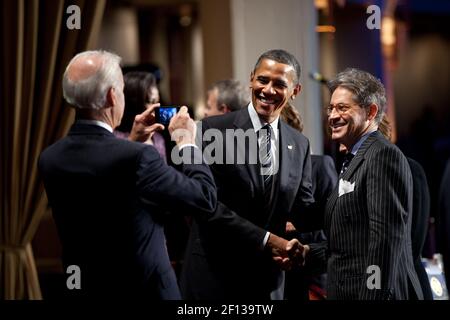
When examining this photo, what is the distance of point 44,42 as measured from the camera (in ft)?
10.3

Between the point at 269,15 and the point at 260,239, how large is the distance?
1.77 m

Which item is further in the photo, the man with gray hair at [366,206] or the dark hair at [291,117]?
the dark hair at [291,117]

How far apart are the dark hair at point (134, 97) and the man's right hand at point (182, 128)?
0.65 metres

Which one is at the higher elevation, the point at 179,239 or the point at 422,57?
the point at 422,57

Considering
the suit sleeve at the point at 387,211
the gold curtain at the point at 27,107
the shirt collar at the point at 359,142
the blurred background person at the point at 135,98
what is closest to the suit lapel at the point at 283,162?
the shirt collar at the point at 359,142

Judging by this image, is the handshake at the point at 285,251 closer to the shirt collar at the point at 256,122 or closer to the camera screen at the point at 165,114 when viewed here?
the shirt collar at the point at 256,122

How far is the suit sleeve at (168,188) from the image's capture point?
2062mm

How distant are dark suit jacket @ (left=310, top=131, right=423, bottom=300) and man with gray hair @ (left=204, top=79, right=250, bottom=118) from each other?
3.75 feet

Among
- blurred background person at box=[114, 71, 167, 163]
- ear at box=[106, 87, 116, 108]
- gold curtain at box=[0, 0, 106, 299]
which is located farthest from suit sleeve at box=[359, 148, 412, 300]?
gold curtain at box=[0, 0, 106, 299]

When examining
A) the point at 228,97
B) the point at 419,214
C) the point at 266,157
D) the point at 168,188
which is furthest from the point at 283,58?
the point at 228,97

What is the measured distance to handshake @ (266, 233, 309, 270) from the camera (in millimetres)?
2498

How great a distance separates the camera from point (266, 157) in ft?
8.25
